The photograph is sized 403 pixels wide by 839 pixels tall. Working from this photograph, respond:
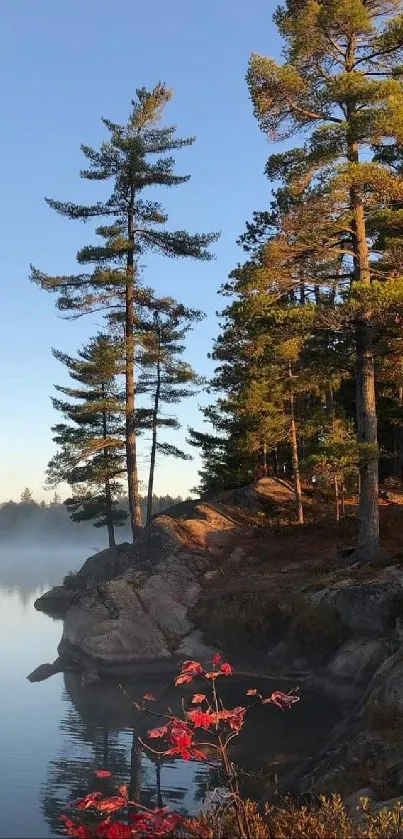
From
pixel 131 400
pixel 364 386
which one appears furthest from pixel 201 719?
pixel 131 400

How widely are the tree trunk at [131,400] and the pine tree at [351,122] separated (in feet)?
34.8

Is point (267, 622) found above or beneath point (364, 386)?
beneath

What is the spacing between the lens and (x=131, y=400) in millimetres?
27062

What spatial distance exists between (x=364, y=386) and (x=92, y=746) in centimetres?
1108

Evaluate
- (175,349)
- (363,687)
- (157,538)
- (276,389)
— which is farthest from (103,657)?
(175,349)

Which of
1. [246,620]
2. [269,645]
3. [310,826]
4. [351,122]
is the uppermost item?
[351,122]

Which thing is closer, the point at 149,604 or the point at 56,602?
the point at 149,604

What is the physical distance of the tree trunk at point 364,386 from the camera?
17.3 m

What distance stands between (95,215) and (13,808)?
23231mm

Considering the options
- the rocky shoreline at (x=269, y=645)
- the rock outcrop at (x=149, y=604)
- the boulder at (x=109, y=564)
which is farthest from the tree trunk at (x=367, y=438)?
the boulder at (x=109, y=564)

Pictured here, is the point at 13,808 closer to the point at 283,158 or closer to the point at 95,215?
the point at 283,158

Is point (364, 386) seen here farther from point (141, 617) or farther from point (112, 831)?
point (112, 831)

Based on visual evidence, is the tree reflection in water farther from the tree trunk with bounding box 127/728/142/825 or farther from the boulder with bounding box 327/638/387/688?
the boulder with bounding box 327/638/387/688

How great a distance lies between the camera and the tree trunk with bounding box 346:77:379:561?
17.3 meters
